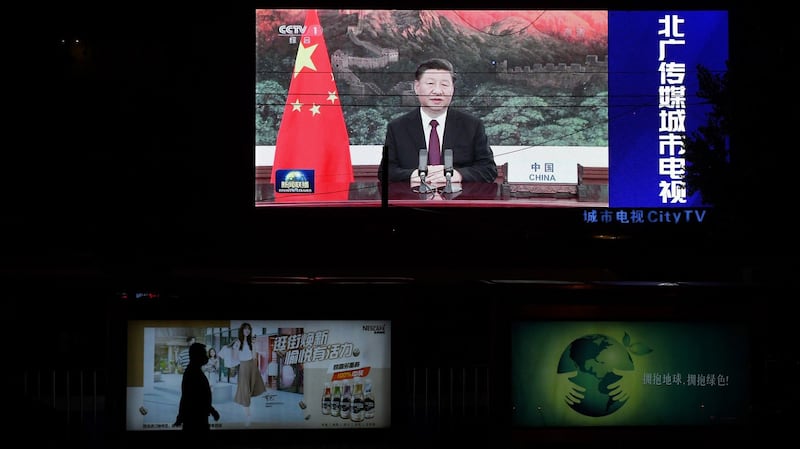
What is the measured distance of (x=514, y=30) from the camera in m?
18.6

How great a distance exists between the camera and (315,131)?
60.4 ft

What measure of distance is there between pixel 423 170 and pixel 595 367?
21.8 feet

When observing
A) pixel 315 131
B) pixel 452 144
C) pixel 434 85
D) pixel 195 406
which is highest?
pixel 434 85

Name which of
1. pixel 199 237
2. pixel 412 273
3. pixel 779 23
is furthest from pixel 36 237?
pixel 779 23

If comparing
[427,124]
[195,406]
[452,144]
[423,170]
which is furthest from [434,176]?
[195,406]

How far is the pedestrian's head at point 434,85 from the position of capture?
18.5m

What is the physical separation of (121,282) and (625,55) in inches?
442

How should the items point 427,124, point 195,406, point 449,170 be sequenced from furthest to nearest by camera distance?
point 427,124 → point 449,170 → point 195,406

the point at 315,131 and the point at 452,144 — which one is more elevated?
the point at 315,131

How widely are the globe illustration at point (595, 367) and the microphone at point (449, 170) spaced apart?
602 cm

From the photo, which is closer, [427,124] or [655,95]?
[655,95]

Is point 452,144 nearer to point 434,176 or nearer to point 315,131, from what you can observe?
point 434,176

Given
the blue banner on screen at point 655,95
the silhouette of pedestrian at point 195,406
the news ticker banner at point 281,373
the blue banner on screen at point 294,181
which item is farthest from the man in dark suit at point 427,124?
the silhouette of pedestrian at point 195,406

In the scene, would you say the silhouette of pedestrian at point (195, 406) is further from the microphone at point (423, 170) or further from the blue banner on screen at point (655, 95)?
the blue banner on screen at point (655, 95)
